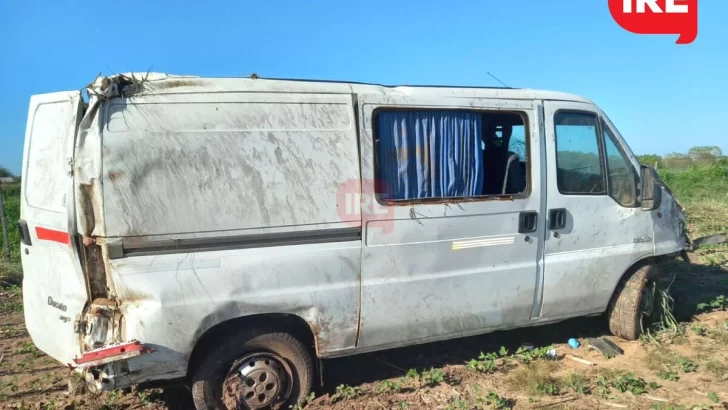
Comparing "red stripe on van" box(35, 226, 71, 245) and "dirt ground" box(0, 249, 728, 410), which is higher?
"red stripe on van" box(35, 226, 71, 245)

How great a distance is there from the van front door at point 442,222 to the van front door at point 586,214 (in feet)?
0.62

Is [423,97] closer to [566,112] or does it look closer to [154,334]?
[566,112]

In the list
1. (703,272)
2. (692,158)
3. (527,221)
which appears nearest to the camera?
(527,221)

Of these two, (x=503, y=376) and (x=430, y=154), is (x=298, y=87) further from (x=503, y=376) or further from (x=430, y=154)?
(x=503, y=376)

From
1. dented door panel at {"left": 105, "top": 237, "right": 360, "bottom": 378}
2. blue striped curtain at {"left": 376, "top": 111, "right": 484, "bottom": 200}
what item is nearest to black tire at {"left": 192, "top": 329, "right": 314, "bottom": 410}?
dented door panel at {"left": 105, "top": 237, "right": 360, "bottom": 378}

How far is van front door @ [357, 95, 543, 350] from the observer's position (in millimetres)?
3996

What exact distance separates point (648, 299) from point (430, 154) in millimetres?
2878

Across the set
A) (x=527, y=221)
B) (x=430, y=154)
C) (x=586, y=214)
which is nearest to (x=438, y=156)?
(x=430, y=154)

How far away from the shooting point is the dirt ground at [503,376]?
4109mm

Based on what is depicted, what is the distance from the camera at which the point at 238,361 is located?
3.73 meters

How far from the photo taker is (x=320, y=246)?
12.4 feet

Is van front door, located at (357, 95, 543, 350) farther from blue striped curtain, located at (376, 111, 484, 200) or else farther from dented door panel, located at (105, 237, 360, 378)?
dented door panel, located at (105, 237, 360, 378)

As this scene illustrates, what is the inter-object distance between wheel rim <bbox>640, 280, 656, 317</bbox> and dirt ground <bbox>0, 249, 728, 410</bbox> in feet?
0.81

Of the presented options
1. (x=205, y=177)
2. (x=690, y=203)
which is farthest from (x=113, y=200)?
(x=690, y=203)
